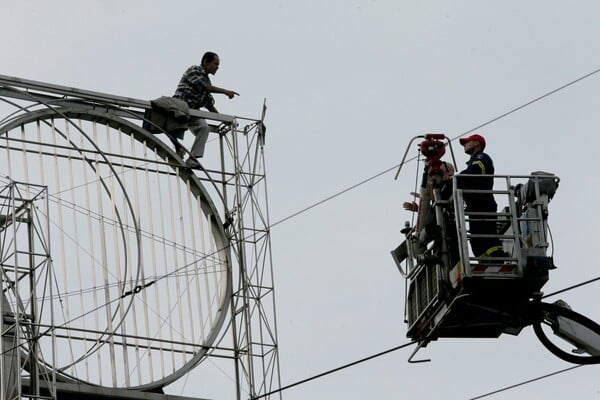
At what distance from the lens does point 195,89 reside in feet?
133

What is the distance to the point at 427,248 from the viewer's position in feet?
106

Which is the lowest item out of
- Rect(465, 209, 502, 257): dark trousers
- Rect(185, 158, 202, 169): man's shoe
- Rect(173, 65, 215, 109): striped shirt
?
Rect(465, 209, 502, 257): dark trousers

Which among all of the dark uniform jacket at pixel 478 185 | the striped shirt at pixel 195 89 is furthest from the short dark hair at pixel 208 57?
the dark uniform jacket at pixel 478 185

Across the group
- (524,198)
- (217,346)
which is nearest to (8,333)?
(217,346)

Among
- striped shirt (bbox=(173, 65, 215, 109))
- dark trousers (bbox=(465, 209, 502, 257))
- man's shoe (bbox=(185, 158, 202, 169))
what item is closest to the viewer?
dark trousers (bbox=(465, 209, 502, 257))

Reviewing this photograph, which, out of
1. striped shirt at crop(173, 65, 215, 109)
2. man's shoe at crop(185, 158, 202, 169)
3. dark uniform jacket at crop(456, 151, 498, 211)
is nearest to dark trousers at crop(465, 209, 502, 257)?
dark uniform jacket at crop(456, 151, 498, 211)

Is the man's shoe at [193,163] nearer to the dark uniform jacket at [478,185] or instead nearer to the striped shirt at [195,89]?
the striped shirt at [195,89]

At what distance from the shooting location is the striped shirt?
1598 inches

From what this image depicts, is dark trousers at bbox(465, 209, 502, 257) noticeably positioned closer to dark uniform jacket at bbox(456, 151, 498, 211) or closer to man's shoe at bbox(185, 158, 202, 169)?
dark uniform jacket at bbox(456, 151, 498, 211)

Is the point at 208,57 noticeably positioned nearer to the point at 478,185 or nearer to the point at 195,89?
the point at 195,89

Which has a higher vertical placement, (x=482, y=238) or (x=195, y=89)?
(x=195, y=89)

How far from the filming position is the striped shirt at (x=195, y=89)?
40594 mm

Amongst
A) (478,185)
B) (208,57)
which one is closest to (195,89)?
(208,57)

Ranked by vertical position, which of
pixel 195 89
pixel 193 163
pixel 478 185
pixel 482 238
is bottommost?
pixel 482 238
